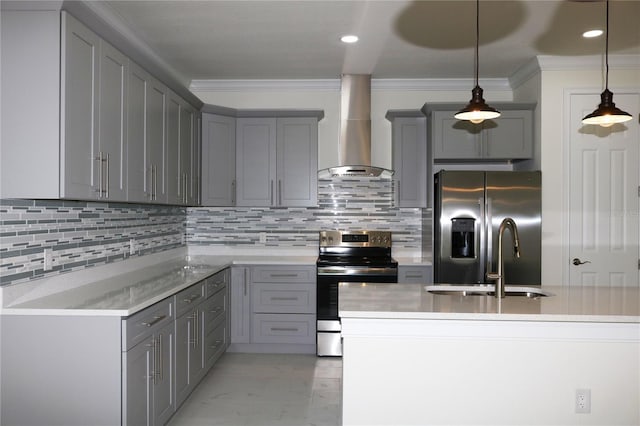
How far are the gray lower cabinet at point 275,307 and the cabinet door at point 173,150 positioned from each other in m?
1.07

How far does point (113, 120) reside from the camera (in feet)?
9.63

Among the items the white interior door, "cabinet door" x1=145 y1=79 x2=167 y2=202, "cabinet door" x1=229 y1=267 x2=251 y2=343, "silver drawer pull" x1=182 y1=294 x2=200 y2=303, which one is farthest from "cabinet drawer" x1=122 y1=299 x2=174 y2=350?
the white interior door

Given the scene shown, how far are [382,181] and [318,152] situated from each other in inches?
28.9

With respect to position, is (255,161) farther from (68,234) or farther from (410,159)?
(68,234)

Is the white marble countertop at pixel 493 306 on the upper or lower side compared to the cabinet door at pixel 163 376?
upper

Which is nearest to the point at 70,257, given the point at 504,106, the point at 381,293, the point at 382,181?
the point at 381,293

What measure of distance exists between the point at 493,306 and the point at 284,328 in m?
2.67

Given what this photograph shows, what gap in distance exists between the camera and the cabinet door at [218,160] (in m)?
4.96

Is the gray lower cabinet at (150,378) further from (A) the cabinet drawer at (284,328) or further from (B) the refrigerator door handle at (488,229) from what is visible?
(B) the refrigerator door handle at (488,229)


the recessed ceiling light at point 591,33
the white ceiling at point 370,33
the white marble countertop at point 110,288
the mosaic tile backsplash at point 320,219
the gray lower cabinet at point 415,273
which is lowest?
the gray lower cabinet at point 415,273

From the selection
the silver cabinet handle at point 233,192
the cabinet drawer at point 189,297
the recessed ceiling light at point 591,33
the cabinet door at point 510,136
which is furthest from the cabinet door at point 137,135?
the recessed ceiling light at point 591,33

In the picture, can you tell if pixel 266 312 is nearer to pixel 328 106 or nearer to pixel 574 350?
pixel 328 106

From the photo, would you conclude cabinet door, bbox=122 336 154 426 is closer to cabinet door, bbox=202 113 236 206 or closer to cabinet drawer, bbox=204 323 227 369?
cabinet drawer, bbox=204 323 227 369

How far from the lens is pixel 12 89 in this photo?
2.46m
